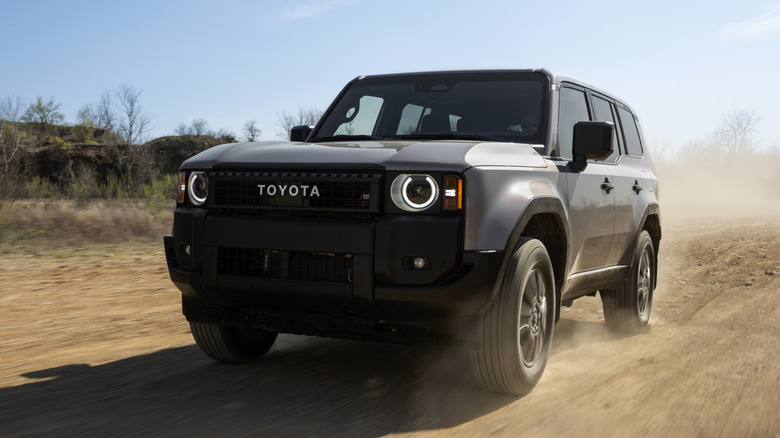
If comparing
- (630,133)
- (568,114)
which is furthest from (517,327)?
(630,133)

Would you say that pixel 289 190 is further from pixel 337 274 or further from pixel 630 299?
pixel 630 299

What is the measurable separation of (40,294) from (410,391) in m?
4.87

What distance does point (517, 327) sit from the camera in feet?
13.0

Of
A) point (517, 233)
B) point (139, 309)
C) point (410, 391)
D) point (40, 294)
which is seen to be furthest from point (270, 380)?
point (40, 294)

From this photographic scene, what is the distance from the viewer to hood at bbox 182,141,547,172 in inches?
144

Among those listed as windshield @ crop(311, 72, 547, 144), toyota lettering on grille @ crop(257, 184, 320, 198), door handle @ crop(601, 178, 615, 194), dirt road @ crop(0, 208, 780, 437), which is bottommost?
dirt road @ crop(0, 208, 780, 437)

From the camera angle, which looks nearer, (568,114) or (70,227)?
(568,114)

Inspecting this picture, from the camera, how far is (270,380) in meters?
4.41

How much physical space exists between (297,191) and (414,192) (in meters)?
0.60

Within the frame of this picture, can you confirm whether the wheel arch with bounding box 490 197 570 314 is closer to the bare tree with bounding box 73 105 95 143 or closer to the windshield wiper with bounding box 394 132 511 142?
the windshield wiper with bounding box 394 132 511 142

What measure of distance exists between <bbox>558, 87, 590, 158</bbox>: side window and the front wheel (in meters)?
1.03

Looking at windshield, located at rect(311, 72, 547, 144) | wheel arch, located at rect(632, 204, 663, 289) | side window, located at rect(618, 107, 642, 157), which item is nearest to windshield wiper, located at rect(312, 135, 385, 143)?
windshield, located at rect(311, 72, 547, 144)

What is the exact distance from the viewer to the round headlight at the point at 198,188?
13.3 feet

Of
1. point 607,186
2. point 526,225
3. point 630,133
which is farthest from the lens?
point 630,133
